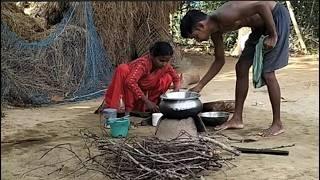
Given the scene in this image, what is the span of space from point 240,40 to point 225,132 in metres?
6.51

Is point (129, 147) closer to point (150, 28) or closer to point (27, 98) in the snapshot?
point (27, 98)

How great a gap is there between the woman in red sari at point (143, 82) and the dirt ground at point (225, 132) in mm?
282

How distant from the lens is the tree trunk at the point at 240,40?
1052 centimetres

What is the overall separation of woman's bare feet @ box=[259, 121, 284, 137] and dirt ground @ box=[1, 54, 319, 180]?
56 mm

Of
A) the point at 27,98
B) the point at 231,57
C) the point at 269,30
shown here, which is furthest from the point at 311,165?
the point at 231,57

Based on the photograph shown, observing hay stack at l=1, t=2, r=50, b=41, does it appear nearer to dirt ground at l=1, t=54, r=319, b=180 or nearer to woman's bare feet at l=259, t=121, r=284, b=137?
dirt ground at l=1, t=54, r=319, b=180

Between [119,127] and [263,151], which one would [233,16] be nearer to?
[263,151]

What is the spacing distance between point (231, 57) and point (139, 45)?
290 centimetres

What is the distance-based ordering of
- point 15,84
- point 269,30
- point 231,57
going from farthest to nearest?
point 231,57 < point 15,84 < point 269,30

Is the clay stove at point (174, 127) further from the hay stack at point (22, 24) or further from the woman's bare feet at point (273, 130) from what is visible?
the hay stack at point (22, 24)

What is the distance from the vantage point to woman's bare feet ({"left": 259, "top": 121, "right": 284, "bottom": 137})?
430cm

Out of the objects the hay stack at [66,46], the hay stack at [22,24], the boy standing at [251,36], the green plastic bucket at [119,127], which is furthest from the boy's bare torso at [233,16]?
the hay stack at [22,24]

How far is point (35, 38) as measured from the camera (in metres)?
6.93

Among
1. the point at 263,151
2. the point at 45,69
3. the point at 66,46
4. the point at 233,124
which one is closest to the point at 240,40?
the point at 66,46
